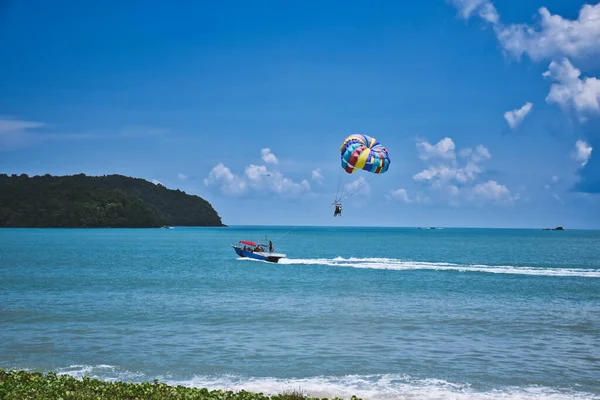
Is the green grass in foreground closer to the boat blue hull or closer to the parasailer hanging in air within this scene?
the parasailer hanging in air

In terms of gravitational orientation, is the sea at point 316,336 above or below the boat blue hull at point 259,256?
below

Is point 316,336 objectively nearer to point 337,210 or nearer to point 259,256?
point 337,210

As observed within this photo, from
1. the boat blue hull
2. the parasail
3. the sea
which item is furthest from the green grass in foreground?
the boat blue hull

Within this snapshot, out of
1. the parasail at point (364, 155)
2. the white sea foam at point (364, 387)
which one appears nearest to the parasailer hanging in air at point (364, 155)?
the parasail at point (364, 155)

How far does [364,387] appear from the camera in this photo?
50.5ft

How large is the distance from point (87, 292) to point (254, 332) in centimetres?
1748

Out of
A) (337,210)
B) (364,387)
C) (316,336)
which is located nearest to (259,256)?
(337,210)

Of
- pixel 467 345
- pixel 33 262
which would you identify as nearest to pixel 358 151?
pixel 467 345

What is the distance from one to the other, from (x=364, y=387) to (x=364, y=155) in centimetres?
2244

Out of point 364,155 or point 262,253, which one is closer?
point 364,155

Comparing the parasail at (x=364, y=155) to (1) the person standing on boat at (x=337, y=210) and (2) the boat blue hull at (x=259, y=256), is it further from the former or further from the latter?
(2) the boat blue hull at (x=259, y=256)

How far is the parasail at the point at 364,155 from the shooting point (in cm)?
3612

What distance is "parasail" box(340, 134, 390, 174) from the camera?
36125 mm

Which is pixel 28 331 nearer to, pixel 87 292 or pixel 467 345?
pixel 87 292
